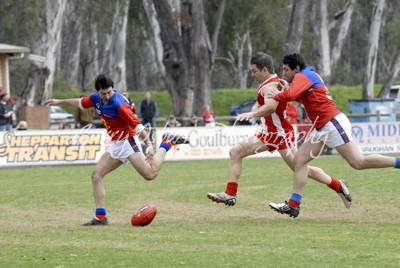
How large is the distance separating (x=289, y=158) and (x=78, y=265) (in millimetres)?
4767

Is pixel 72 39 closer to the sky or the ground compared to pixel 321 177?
closer to the ground

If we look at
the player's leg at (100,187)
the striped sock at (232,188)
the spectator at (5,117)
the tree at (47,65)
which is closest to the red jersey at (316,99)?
the striped sock at (232,188)

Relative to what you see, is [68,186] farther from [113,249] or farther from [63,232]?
[113,249]

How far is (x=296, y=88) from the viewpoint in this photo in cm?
1194

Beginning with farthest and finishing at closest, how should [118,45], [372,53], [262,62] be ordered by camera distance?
[118,45]
[372,53]
[262,62]

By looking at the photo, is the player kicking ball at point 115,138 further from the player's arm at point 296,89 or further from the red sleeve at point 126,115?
the player's arm at point 296,89

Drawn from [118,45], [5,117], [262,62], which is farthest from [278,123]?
[118,45]

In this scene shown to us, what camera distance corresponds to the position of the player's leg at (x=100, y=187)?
12.6 meters

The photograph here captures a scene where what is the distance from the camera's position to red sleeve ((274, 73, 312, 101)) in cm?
1189

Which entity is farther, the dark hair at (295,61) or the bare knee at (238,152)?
the bare knee at (238,152)

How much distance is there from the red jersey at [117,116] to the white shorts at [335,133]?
7.53ft

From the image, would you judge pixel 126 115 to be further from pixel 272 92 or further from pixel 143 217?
pixel 272 92

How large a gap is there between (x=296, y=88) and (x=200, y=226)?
2.05 m

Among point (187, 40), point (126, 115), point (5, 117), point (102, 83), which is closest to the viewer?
point (102, 83)
